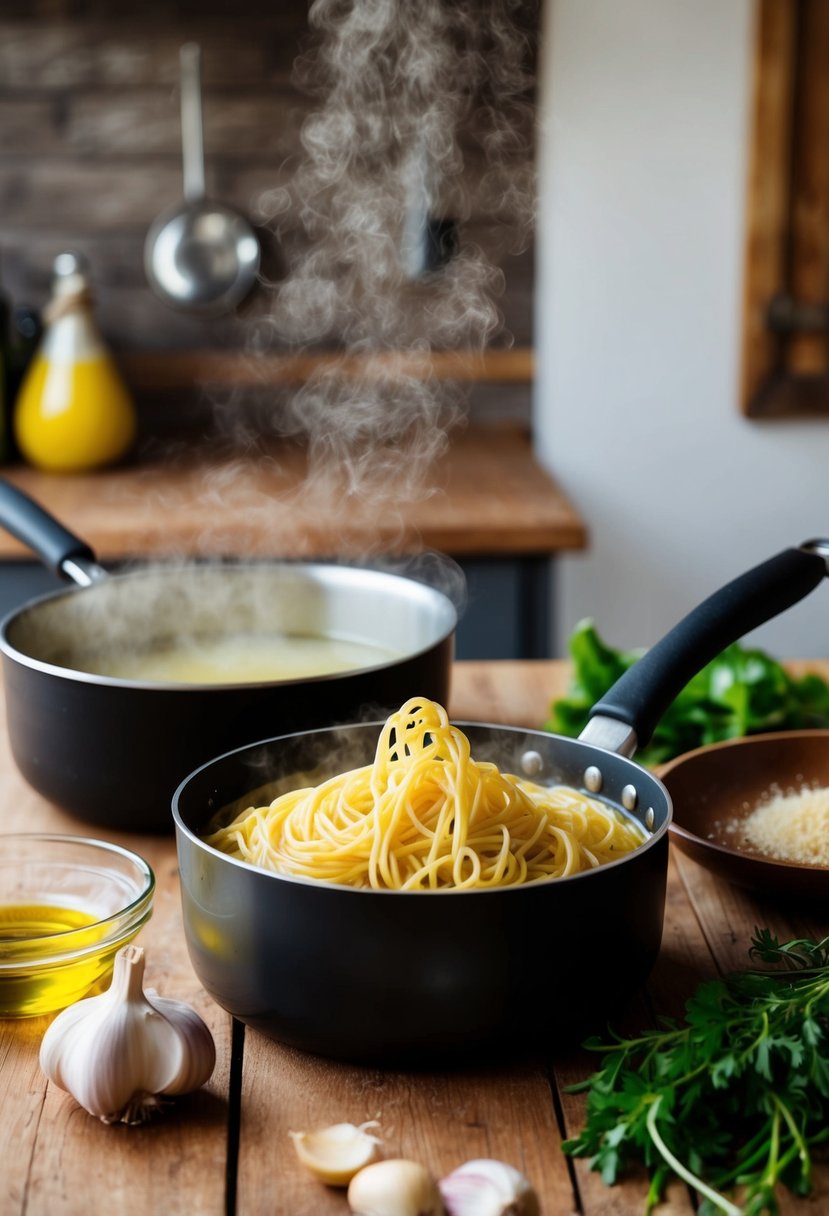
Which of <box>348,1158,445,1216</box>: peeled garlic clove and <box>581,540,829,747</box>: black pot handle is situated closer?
<box>348,1158,445,1216</box>: peeled garlic clove

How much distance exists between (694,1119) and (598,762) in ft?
1.07

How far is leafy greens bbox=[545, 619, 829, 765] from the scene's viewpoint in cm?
151

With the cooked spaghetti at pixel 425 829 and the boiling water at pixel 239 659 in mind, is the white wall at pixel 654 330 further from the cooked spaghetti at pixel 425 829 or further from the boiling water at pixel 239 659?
the cooked spaghetti at pixel 425 829

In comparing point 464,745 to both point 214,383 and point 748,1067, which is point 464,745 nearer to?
point 748,1067

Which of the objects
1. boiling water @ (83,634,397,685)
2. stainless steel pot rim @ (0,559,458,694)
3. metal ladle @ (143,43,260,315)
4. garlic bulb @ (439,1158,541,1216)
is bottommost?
garlic bulb @ (439,1158,541,1216)

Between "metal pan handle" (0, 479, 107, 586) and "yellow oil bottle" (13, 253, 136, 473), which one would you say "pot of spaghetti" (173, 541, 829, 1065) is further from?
"yellow oil bottle" (13, 253, 136, 473)

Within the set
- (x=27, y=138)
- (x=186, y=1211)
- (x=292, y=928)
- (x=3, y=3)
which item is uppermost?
(x=3, y=3)

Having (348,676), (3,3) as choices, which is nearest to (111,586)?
(348,676)

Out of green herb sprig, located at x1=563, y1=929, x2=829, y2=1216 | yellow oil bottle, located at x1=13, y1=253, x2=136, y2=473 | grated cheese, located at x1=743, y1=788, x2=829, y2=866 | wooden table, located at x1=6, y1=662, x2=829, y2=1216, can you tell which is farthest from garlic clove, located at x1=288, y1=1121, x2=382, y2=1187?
yellow oil bottle, located at x1=13, y1=253, x2=136, y2=473

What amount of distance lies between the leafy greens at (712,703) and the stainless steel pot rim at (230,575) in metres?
0.23

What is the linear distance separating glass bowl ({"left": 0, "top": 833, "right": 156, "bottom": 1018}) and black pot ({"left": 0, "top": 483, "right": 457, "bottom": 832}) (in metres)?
0.10

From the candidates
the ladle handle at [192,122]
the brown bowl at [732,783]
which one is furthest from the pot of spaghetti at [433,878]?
the ladle handle at [192,122]

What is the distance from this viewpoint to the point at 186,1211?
0.75 m

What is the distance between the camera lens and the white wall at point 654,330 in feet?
10.1
